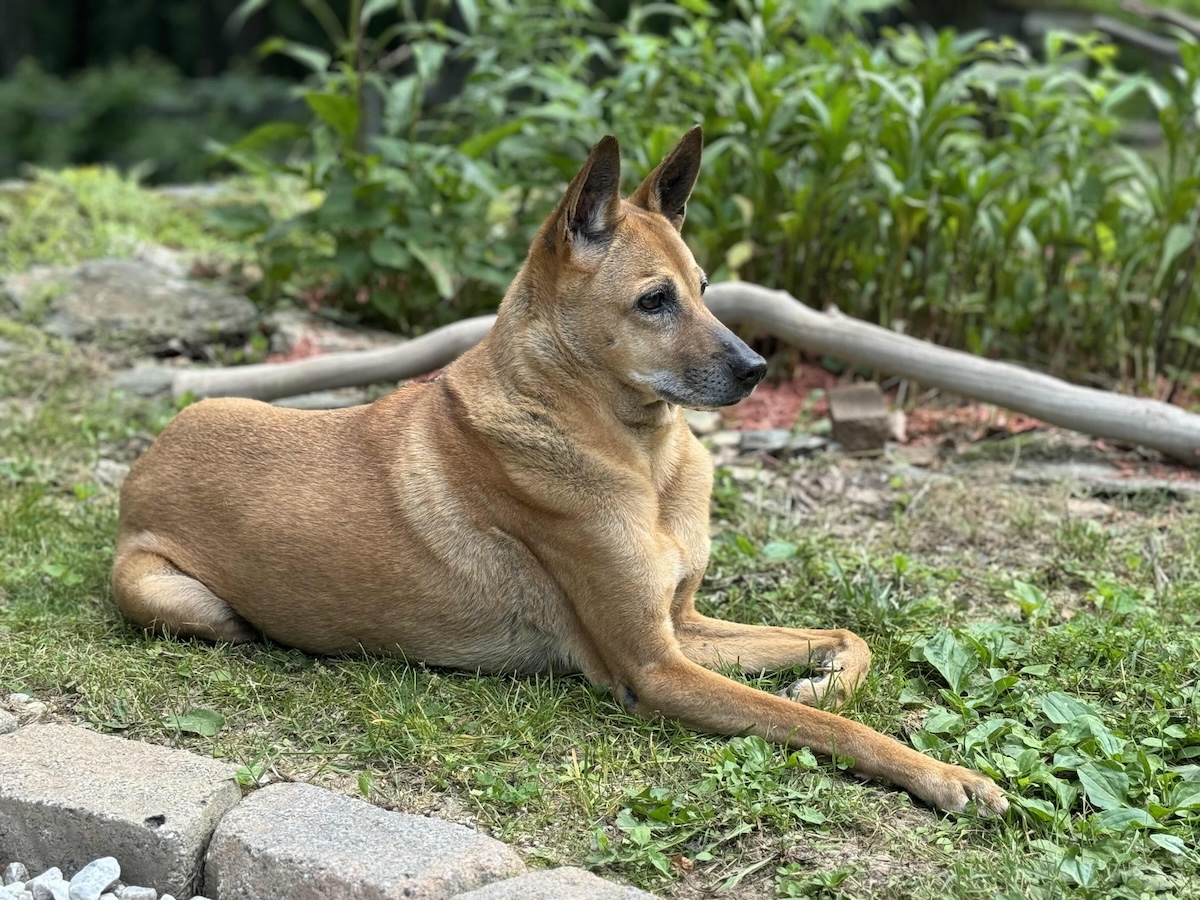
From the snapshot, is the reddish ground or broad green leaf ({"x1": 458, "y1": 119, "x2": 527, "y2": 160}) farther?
broad green leaf ({"x1": 458, "y1": 119, "x2": 527, "y2": 160})

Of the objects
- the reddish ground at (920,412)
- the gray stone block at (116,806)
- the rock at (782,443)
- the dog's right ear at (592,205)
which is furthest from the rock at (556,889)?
the reddish ground at (920,412)

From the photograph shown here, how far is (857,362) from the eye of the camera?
19.2 feet

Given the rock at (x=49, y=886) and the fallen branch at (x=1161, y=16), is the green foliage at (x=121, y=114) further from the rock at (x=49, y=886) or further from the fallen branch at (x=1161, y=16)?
the rock at (x=49, y=886)

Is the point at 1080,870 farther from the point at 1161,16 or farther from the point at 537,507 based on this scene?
the point at 1161,16

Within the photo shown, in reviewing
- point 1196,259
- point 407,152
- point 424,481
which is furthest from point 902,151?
point 424,481

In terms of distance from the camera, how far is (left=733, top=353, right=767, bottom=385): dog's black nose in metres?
3.61

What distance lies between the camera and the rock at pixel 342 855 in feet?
9.02

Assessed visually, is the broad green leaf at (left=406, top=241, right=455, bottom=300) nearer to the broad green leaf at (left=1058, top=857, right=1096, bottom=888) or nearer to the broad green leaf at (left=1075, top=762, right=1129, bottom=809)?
the broad green leaf at (left=1075, top=762, right=1129, bottom=809)

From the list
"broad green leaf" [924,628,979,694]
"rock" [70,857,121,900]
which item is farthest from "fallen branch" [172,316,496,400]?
"rock" [70,857,121,900]

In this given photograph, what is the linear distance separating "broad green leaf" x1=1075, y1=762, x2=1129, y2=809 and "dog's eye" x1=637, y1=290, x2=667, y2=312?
168 centimetres

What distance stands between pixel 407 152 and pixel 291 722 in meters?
3.89

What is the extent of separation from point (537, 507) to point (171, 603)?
1220 millimetres

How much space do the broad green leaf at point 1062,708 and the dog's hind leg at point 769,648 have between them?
0.52 m

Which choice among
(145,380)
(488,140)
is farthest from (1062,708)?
(145,380)
